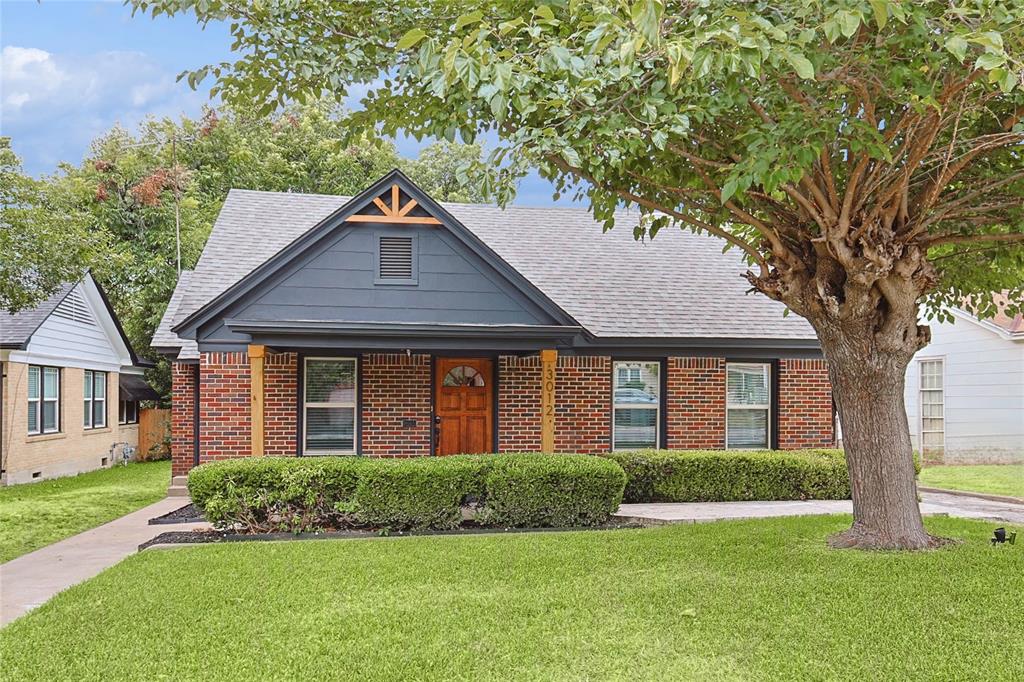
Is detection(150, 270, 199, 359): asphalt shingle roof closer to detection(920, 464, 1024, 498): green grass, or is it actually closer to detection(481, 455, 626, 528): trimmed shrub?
detection(481, 455, 626, 528): trimmed shrub

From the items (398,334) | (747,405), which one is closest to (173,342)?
(398,334)

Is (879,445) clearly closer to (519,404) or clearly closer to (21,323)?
(519,404)

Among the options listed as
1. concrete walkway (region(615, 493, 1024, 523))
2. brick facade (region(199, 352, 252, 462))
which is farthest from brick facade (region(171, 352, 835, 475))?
concrete walkway (region(615, 493, 1024, 523))

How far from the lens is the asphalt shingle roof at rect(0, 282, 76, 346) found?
54.1 feet

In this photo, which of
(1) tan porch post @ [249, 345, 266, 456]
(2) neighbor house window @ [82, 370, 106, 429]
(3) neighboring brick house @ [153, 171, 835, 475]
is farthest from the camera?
(2) neighbor house window @ [82, 370, 106, 429]

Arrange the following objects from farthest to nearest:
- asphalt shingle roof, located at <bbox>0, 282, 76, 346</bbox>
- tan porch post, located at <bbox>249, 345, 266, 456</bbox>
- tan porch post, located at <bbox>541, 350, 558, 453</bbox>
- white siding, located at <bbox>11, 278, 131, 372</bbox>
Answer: white siding, located at <bbox>11, 278, 131, 372</bbox> → asphalt shingle roof, located at <bbox>0, 282, 76, 346</bbox> → tan porch post, located at <bbox>541, 350, 558, 453</bbox> → tan porch post, located at <bbox>249, 345, 266, 456</bbox>

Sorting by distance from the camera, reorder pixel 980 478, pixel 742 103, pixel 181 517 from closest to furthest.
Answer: pixel 742 103 → pixel 181 517 → pixel 980 478

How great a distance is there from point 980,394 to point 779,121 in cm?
1352

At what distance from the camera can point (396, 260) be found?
12.8m

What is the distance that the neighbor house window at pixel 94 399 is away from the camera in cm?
2078

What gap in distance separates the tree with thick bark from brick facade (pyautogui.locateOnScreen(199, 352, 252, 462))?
5.78 meters

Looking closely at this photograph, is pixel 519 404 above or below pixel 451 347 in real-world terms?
below

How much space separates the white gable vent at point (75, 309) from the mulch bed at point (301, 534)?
1164 cm

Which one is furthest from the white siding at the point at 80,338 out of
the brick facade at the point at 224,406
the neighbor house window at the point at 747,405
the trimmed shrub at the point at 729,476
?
the neighbor house window at the point at 747,405
